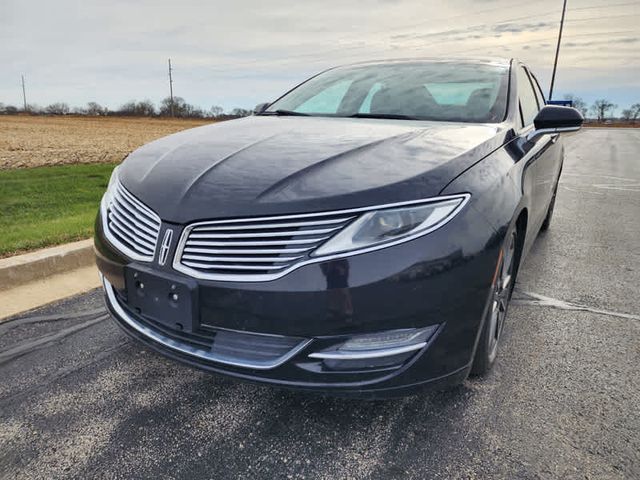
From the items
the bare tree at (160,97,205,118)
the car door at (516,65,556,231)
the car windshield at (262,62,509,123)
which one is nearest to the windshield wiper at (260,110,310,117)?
the car windshield at (262,62,509,123)

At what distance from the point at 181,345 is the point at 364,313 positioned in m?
0.74

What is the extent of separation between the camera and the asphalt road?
177 centimetres

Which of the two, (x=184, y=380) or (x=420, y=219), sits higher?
(x=420, y=219)

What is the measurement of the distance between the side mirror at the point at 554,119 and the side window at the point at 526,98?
0.12 m

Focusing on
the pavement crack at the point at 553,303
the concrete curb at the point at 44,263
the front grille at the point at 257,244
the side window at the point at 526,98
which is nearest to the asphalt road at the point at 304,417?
the pavement crack at the point at 553,303

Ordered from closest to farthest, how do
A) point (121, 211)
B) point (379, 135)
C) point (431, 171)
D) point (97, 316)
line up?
point (431, 171) → point (121, 211) → point (379, 135) → point (97, 316)

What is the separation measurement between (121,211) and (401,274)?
125cm

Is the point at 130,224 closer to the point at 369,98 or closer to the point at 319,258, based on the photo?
the point at 319,258

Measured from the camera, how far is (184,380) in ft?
7.59

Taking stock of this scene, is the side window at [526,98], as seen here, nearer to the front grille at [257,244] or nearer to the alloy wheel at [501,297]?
the alloy wheel at [501,297]

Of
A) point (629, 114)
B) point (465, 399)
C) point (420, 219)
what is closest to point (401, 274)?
point (420, 219)

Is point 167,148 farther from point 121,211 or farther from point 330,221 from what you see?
point 330,221

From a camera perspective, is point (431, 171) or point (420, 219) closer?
point (420, 219)

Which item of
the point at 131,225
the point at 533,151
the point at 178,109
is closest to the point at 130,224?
the point at 131,225
